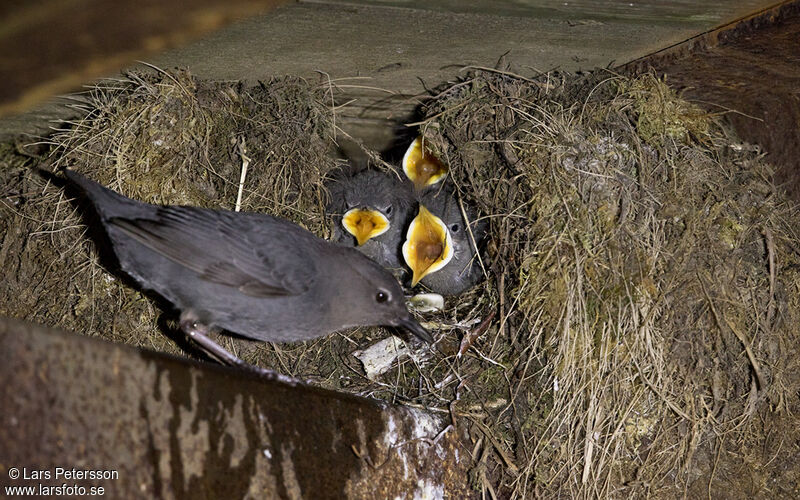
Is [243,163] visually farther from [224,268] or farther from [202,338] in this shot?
[202,338]

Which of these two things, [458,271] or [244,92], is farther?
[458,271]

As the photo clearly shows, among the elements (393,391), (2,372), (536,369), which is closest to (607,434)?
(536,369)

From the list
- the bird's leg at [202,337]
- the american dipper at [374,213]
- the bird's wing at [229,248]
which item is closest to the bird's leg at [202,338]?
the bird's leg at [202,337]

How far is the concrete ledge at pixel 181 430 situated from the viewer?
1859mm

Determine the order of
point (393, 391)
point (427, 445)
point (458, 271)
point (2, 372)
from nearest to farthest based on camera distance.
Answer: point (2, 372) → point (427, 445) → point (393, 391) → point (458, 271)

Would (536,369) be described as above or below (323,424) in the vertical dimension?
below

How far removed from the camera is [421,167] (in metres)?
5.67

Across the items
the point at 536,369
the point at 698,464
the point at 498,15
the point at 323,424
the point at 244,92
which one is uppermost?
the point at 498,15

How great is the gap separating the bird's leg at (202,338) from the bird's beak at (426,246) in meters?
1.68

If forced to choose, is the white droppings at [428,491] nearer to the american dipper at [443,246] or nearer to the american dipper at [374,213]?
the american dipper at [443,246]

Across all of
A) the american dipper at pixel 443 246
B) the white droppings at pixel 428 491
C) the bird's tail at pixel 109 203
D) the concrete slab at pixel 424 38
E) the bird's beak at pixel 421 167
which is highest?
the concrete slab at pixel 424 38

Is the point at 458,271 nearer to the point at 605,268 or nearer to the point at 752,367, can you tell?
the point at 605,268

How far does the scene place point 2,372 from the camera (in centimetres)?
180

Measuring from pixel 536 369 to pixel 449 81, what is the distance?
2044 mm
